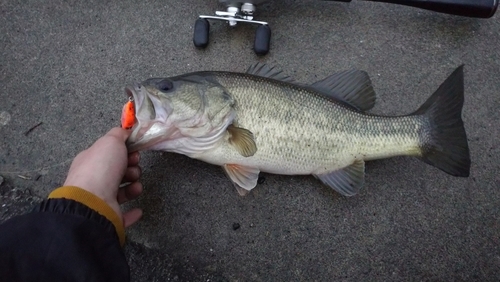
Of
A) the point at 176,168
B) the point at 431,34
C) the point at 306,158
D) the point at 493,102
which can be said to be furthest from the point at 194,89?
the point at 493,102

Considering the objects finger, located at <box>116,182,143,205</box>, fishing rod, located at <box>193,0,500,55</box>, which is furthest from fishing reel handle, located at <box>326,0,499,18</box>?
finger, located at <box>116,182,143,205</box>

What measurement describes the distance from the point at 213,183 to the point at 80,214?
73 centimetres

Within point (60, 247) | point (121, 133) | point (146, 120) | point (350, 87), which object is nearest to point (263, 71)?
point (350, 87)

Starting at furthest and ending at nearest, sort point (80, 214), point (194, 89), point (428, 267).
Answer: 1. point (428, 267)
2. point (194, 89)
3. point (80, 214)

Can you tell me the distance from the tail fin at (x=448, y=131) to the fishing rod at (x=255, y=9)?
44cm

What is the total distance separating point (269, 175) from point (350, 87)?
59 cm

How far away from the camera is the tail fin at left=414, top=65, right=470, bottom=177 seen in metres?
1.82

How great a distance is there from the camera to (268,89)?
71.7 inches

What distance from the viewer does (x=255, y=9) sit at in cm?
217

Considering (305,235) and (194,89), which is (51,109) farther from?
(305,235)

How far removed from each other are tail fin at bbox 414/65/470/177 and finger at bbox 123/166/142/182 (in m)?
1.31

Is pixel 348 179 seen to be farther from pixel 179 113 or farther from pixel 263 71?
pixel 179 113

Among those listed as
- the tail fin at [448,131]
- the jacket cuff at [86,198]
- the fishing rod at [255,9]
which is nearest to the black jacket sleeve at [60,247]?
the jacket cuff at [86,198]

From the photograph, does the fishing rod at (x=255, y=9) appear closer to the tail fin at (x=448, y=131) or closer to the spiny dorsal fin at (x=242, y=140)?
the tail fin at (x=448, y=131)
